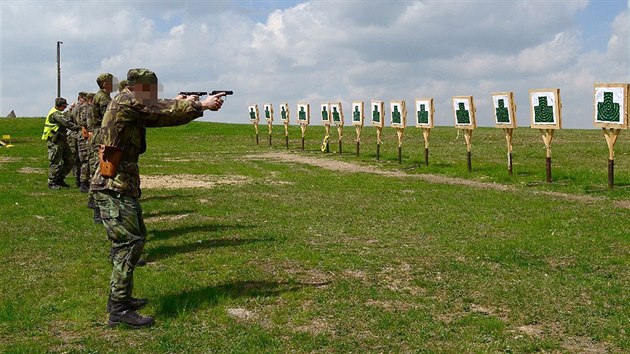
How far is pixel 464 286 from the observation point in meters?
8.35

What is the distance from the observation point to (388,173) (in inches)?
974

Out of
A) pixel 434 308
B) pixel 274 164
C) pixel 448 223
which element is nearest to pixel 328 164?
pixel 274 164

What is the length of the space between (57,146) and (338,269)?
13180 millimetres

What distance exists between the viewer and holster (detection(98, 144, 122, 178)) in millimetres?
6906

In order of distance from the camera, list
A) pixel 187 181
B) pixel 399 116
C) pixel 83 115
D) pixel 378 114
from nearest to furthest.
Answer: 1. pixel 83 115
2. pixel 187 181
3. pixel 399 116
4. pixel 378 114

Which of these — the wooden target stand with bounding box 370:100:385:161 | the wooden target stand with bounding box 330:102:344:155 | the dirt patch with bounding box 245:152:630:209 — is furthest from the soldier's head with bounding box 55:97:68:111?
the wooden target stand with bounding box 330:102:344:155

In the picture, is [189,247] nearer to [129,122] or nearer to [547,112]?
[129,122]

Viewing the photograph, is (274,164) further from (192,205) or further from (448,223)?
(448,223)

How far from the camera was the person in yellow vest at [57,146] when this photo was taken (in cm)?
1845

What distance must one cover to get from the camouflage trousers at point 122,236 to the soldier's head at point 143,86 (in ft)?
3.56

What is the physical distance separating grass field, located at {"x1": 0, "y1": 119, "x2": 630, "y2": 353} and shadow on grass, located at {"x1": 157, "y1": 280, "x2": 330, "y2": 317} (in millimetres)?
31

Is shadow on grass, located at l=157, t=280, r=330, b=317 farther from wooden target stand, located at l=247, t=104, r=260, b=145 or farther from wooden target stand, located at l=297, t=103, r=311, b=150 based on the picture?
wooden target stand, located at l=247, t=104, r=260, b=145

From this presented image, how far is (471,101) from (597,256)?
51.3 ft

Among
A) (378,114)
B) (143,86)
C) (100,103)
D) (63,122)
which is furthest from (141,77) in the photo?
(378,114)
